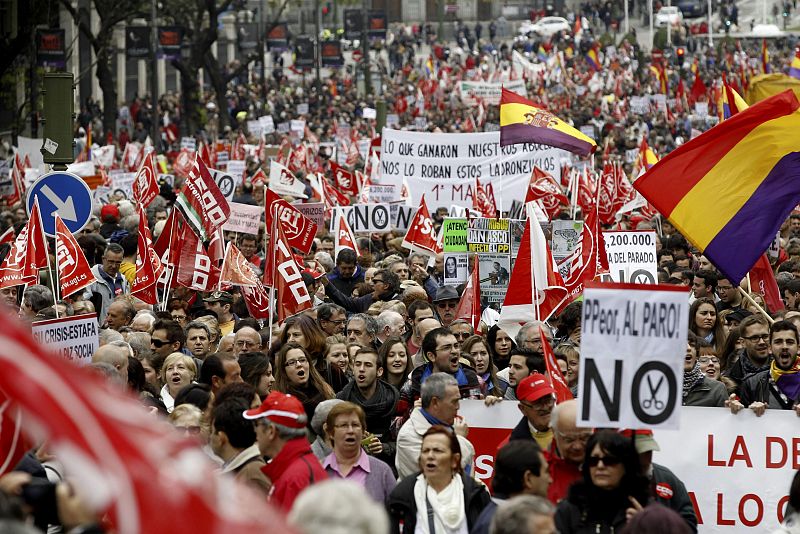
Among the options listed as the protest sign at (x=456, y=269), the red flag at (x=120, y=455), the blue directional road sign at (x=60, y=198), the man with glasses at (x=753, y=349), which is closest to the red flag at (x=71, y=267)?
the blue directional road sign at (x=60, y=198)

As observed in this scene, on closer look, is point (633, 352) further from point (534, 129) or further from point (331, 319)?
point (534, 129)

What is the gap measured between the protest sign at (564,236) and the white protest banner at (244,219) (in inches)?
113

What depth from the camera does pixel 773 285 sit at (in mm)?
12953

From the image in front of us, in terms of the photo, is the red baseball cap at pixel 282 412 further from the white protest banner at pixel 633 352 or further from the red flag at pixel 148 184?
the red flag at pixel 148 184

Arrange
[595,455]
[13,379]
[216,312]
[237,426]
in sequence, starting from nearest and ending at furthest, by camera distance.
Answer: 1. [13,379]
2. [595,455]
3. [237,426]
4. [216,312]

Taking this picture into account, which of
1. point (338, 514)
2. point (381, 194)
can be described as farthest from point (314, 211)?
point (338, 514)

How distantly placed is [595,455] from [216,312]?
690cm

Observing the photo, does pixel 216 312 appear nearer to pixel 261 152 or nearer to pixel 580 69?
pixel 261 152

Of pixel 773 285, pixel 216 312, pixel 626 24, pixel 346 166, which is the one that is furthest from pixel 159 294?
pixel 626 24

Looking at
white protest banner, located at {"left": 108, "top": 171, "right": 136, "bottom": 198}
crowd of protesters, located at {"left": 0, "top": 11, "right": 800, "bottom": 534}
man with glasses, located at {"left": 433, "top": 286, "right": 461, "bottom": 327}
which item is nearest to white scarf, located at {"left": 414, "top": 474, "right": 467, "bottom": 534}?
crowd of protesters, located at {"left": 0, "top": 11, "right": 800, "bottom": 534}

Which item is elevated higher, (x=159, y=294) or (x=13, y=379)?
(x=13, y=379)

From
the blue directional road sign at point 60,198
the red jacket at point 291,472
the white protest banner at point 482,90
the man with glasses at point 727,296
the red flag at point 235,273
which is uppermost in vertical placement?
the white protest banner at point 482,90

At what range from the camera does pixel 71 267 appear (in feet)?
40.2

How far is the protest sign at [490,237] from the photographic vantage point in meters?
14.0
